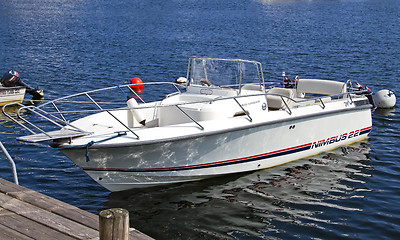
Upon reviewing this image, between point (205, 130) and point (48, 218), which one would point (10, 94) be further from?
point (48, 218)

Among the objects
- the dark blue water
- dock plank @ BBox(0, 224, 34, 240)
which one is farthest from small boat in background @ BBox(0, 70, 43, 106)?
dock plank @ BBox(0, 224, 34, 240)

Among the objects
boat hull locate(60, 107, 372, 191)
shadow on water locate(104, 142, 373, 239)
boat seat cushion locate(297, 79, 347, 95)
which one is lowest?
shadow on water locate(104, 142, 373, 239)

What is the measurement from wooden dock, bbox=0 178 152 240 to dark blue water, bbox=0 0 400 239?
2356mm

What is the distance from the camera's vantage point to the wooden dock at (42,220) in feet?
17.4

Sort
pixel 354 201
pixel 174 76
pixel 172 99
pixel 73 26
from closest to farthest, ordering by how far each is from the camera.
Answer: pixel 354 201, pixel 172 99, pixel 174 76, pixel 73 26

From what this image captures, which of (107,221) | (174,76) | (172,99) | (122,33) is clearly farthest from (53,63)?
(107,221)

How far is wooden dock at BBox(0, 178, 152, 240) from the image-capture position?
5.30m

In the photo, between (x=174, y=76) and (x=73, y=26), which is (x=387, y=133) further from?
(x=73, y=26)

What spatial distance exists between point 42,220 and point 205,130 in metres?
3.90

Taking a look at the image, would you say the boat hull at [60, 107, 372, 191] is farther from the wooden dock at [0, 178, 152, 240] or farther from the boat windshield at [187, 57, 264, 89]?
the wooden dock at [0, 178, 152, 240]

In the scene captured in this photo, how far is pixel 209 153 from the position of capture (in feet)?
30.3

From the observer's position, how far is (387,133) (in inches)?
530

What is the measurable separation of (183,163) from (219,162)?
0.75 m

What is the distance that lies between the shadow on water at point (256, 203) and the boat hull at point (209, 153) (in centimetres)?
23
